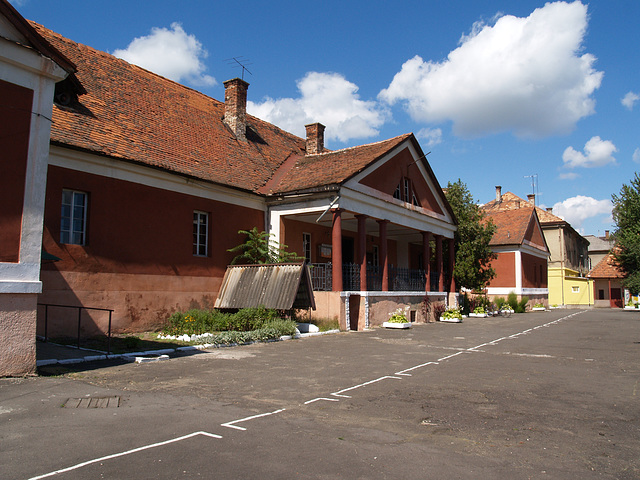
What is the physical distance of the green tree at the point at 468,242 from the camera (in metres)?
26.8

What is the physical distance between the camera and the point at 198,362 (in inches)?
374

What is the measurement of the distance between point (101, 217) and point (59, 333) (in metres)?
3.16

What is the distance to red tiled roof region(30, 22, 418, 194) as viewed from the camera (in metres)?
13.9

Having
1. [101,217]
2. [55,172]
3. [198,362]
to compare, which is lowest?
[198,362]

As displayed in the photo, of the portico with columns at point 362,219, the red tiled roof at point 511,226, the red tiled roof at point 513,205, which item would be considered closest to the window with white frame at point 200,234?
the portico with columns at point 362,219

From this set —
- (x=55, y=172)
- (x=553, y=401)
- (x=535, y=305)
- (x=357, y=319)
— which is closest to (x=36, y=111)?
(x=55, y=172)

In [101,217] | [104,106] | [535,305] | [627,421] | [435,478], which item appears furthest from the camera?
[535,305]

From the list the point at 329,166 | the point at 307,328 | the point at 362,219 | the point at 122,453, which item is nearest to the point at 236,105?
the point at 329,166

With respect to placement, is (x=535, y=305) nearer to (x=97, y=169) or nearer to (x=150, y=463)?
(x=97, y=169)

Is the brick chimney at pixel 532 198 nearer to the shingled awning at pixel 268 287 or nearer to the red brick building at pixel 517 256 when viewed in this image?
the red brick building at pixel 517 256

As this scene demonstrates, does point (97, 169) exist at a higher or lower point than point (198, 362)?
higher

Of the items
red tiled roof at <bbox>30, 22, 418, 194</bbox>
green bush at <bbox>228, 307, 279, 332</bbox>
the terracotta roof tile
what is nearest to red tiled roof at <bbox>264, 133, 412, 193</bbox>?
red tiled roof at <bbox>30, 22, 418, 194</bbox>

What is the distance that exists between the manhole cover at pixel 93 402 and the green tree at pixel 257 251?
34.6ft

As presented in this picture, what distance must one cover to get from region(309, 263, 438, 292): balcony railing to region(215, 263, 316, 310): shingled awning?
2126 mm
